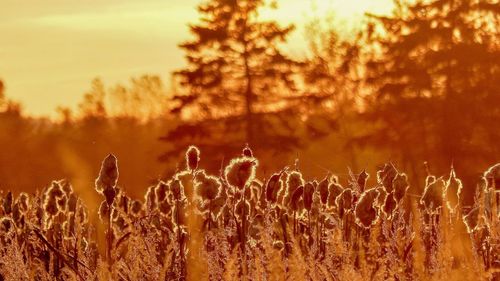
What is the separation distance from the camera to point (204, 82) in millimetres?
45219

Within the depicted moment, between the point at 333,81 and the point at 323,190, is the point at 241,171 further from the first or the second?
the point at 333,81

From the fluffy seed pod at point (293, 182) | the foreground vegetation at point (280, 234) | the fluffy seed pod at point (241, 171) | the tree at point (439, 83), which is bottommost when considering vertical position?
the foreground vegetation at point (280, 234)

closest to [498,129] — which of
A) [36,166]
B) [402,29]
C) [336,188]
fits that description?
[402,29]

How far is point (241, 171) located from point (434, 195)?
3.63 ft

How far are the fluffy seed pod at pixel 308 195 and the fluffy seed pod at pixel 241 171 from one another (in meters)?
0.91

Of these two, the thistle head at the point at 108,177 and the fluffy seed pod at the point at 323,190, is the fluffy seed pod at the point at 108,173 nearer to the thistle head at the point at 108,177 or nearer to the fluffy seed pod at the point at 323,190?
the thistle head at the point at 108,177

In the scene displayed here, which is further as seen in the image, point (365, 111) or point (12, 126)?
point (12, 126)

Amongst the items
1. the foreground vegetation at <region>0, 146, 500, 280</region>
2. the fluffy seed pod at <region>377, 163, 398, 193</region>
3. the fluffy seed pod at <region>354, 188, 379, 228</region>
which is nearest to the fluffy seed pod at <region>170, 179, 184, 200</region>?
the foreground vegetation at <region>0, 146, 500, 280</region>

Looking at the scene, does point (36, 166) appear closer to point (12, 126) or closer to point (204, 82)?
point (12, 126)

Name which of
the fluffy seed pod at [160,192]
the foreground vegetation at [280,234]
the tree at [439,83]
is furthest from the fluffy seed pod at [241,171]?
the tree at [439,83]

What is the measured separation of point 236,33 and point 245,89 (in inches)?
108

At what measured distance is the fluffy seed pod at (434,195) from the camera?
4211mm

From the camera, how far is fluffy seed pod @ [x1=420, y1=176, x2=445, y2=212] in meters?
4.21

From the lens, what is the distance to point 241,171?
358cm
